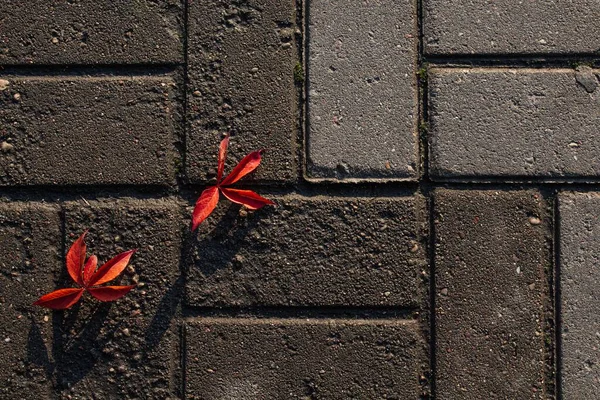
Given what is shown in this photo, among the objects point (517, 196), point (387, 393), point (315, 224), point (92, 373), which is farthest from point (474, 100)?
point (92, 373)

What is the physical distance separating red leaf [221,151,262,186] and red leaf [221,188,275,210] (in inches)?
1.3

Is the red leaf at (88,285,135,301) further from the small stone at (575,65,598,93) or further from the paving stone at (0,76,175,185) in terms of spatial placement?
the small stone at (575,65,598,93)

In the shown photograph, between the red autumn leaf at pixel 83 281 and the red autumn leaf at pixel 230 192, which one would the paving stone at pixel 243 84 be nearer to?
the red autumn leaf at pixel 230 192

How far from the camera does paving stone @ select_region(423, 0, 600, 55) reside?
190 cm

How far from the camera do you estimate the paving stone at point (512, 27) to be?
1902 mm

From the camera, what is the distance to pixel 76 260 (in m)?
1.82

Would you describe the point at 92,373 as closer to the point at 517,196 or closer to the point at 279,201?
the point at 279,201

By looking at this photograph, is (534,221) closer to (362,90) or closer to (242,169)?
(362,90)

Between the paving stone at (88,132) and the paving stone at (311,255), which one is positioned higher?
the paving stone at (88,132)

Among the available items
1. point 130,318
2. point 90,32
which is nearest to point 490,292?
point 130,318

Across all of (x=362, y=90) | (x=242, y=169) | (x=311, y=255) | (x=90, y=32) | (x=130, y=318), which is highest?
(x=90, y=32)

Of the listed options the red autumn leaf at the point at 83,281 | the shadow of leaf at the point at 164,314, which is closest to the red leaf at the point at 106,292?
the red autumn leaf at the point at 83,281

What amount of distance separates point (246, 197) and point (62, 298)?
70 centimetres

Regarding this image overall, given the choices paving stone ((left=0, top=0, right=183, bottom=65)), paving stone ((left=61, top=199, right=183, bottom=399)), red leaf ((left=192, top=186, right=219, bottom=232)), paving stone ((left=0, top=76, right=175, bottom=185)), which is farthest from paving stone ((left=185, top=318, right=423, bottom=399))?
paving stone ((left=0, top=0, right=183, bottom=65))
